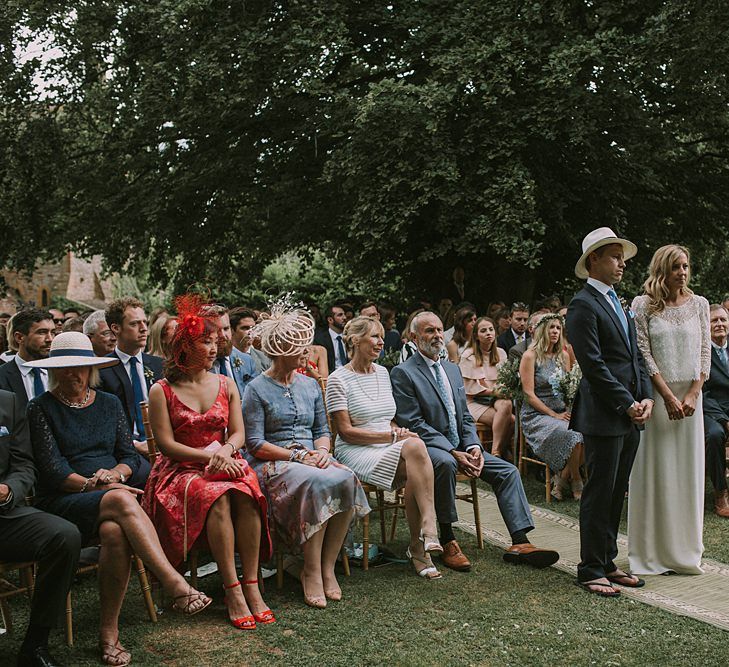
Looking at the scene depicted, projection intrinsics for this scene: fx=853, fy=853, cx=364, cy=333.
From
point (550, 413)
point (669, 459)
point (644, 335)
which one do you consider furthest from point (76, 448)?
point (550, 413)

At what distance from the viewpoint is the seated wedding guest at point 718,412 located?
22.7ft

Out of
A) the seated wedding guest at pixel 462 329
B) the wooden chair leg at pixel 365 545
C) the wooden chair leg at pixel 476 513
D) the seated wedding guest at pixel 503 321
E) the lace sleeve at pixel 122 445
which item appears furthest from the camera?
the seated wedding guest at pixel 503 321

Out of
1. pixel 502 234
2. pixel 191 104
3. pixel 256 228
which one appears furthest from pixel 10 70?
pixel 502 234

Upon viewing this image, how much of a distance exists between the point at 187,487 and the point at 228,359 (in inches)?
78.8

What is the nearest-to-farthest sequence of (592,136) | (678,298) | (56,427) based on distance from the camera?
(56,427)
(678,298)
(592,136)

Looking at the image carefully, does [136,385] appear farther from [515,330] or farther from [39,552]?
[515,330]

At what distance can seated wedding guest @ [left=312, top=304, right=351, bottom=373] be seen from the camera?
11.0m

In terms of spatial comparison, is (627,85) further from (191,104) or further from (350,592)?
(350,592)

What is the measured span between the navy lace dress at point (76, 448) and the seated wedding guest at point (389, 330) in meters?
6.14

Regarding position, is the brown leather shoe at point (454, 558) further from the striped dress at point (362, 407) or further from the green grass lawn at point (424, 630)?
the striped dress at point (362, 407)


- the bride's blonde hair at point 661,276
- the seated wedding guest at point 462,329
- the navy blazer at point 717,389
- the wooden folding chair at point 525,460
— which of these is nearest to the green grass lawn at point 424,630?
the bride's blonde hair at point 661,276

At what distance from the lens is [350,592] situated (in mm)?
5047

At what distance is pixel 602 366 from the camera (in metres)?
4.93

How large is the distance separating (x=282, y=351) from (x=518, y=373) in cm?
331
